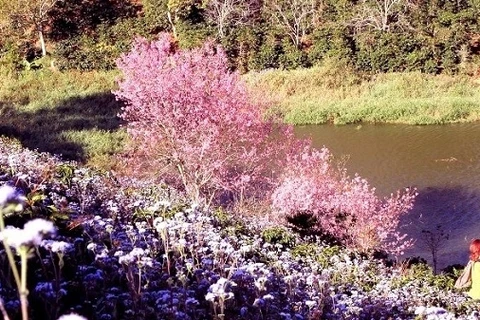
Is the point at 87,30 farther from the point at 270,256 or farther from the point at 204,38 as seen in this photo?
the point at 270,256

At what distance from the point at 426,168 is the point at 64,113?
14.3 m

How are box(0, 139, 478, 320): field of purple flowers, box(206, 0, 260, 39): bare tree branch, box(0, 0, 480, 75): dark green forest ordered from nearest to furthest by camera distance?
box(0, 139, 478, 320): field of purple flowers → box(0, 0, 480, 75): dark green forest → box(206, 0, 260, 39): bare tree branch

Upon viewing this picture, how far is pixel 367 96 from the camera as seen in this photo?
25734mm

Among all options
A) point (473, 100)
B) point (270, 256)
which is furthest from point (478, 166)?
point (270, 256)

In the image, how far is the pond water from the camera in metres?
12.5

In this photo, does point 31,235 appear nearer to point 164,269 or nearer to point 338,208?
point 164,269

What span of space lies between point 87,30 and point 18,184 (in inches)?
1113

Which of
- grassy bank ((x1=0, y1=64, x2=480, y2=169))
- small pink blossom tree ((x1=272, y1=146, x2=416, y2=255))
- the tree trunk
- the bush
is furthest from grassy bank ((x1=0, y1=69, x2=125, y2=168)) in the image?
small pink blossom tree ((x1=272, y1=146, x2=416, y2=255))

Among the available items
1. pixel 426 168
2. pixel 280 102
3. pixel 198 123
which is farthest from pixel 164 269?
pixel 280 102

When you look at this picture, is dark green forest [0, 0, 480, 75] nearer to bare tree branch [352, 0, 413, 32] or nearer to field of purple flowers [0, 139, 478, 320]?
bare tree branch [352, 0, 413, 32]

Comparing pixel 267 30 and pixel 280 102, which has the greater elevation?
pixel 267 30

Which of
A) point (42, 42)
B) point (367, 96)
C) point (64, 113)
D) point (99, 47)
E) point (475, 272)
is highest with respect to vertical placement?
point (42, 42)

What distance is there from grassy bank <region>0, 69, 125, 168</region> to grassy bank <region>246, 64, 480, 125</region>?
7.26 m

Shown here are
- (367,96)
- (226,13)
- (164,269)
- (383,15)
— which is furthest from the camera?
(226,13)
